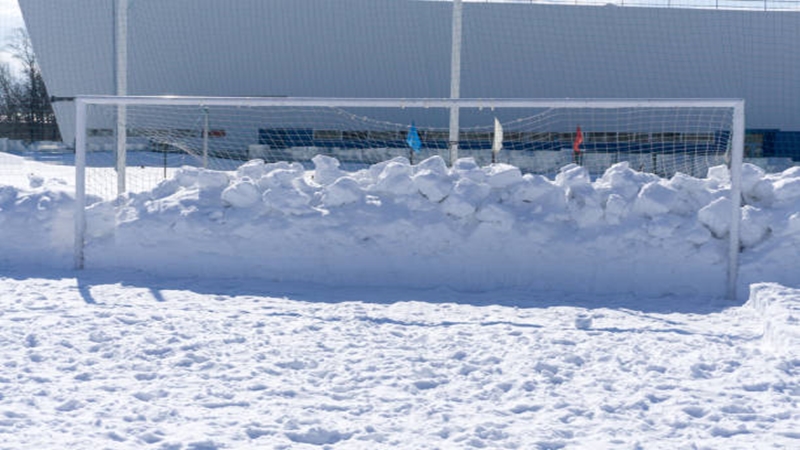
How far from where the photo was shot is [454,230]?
7070mm

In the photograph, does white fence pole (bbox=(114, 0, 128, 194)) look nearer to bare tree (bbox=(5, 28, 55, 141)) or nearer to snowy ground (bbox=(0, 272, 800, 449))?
snowy ground (bbox=(0, 272, 800, 449))

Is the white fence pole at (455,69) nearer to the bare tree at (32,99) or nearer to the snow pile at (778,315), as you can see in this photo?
the snow pile at (778,315)

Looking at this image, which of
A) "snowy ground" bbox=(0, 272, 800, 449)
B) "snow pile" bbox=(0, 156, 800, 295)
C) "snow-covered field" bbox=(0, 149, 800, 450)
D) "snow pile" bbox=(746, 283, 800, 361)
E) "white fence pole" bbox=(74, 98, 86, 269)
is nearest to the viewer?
"snowy ground" bbox=(0, 272, 800, 449)

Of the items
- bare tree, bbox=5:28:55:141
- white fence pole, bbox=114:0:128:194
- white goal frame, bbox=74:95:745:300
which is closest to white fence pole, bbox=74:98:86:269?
white goal frame, bbox=74:95:745:300

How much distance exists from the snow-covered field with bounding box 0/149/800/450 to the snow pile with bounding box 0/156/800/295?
2 cm

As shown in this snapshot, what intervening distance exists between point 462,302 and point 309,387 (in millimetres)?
2342

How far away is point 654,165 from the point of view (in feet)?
61.4

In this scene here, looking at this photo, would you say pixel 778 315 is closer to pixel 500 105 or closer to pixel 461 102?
pixel 500 105

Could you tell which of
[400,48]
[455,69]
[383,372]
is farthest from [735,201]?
[400,48]

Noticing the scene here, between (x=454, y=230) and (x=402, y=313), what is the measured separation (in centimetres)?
→ 134

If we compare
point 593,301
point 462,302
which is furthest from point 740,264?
point 462,302

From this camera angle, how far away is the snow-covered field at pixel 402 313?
3674mm

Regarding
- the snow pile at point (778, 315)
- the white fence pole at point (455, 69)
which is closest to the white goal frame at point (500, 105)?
the snow pile at point (778, 315)

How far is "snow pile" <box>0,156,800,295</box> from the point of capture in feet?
22.4
